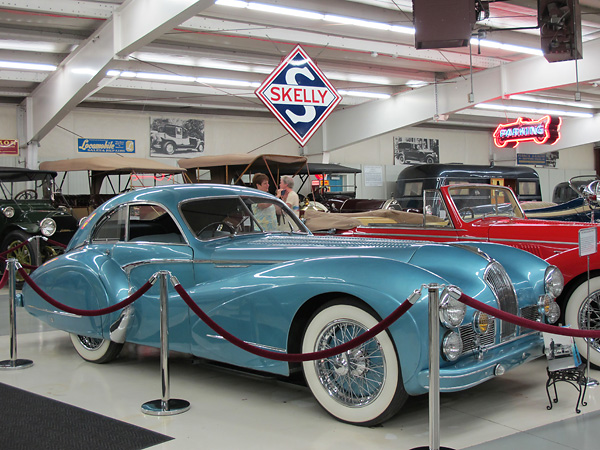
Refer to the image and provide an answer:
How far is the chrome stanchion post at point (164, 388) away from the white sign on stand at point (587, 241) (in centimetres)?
274

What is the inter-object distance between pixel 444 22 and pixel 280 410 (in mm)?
6211

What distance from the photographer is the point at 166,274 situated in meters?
4.05

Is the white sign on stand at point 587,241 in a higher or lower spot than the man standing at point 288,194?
lower

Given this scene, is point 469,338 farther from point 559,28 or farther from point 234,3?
point 234,3

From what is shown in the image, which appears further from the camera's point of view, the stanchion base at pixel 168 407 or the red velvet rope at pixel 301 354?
the stanchion base at pixel 168 407

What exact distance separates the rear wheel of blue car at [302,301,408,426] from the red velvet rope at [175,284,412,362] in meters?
0.22

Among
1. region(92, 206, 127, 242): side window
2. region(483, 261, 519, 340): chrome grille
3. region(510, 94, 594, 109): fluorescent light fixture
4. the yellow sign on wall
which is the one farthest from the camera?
region(510, 94, 594, 109): fluorescent light fixture

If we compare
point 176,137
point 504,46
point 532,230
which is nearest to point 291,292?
point 532,230

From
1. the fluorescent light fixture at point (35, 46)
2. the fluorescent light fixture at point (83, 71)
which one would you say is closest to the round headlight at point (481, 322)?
the fluorescent light fixture at point (83, 71)

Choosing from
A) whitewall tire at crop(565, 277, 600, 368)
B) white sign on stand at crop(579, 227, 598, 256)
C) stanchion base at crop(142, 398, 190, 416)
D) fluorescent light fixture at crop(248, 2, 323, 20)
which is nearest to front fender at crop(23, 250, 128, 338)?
stanchion base at crop(142, 398, 190, 416)

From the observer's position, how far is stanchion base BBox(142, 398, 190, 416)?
3.91 meters

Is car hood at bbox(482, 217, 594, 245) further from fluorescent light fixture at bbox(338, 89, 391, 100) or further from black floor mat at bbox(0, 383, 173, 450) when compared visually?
fluorescent light fixture at bbox(338, 89, 391, 100)

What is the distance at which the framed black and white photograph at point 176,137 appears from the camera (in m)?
19.9

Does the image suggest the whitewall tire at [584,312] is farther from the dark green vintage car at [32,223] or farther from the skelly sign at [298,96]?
the dark green vintage car at [32,223]
